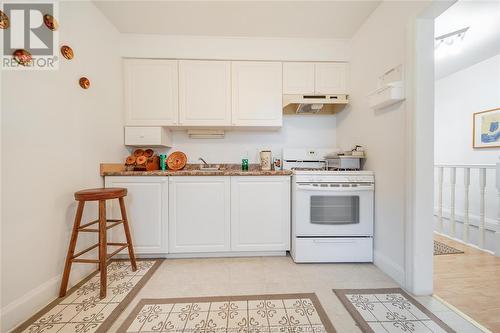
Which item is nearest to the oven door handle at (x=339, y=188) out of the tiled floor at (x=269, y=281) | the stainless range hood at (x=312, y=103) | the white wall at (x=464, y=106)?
the tiled floor at (x=269, y=281)

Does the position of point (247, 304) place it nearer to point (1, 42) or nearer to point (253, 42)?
point (1, 42)

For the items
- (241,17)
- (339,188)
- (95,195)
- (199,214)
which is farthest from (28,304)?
(241,17)

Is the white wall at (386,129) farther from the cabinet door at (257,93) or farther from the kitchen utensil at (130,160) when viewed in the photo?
the kitchen utensil at (130,160)

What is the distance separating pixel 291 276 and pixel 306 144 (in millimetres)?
1712

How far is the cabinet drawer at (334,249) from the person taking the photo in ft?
6.74

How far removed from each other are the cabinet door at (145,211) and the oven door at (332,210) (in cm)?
136

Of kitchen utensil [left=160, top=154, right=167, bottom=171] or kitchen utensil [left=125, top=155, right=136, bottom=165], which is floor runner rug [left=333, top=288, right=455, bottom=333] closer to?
kitchen utensil [left=160, top=154, right=167, bottom=171]

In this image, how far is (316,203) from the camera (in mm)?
2076

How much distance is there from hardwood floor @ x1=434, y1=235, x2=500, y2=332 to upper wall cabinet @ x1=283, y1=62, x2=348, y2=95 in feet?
6.90

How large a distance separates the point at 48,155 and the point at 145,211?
2.97 feet

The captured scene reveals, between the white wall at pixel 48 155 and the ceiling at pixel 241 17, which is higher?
the ceiling at pixel 241 17

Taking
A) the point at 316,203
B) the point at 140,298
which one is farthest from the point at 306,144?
the point at 140,298

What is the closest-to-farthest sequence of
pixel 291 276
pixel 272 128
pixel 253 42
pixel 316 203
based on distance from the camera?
1. pixel 291 276
2. pixel 316 203
3. pixel 253 42
4. pixel 272 128

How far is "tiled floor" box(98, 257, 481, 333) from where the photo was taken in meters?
1.39
